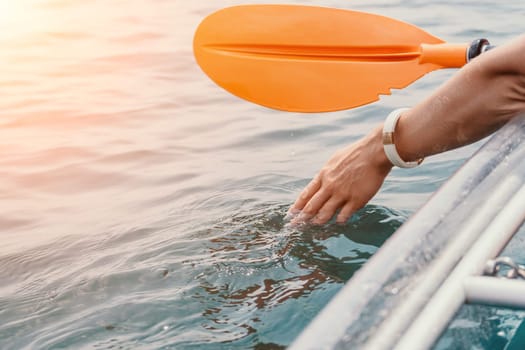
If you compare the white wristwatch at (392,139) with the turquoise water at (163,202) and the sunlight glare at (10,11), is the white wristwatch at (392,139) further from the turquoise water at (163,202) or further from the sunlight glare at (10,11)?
the sunlight glare at (10,11)

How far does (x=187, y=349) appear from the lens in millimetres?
1764

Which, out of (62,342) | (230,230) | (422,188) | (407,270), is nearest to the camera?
(407,270)

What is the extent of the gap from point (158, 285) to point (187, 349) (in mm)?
381

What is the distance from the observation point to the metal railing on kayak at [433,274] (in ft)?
2.77

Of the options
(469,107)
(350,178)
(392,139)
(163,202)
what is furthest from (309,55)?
(469,107)

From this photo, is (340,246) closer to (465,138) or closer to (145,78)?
(465,138)

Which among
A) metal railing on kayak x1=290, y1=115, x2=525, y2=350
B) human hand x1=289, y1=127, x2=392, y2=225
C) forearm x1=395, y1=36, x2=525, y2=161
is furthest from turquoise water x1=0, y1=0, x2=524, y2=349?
metal railing on kayak x1=290, y1=115, x2=525, y2=350

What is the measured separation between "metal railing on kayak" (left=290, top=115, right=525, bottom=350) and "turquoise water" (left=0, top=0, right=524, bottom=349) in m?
0.73

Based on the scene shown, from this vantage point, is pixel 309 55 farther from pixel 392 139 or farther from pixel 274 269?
pixel 392 139

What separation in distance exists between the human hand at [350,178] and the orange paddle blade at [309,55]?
1.82ft

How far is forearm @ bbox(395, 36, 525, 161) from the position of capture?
151 centimetres

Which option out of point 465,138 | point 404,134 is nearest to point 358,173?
point 404,134

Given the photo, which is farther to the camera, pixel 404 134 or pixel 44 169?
pixel 44 169

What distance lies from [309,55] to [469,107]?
1134 mm
